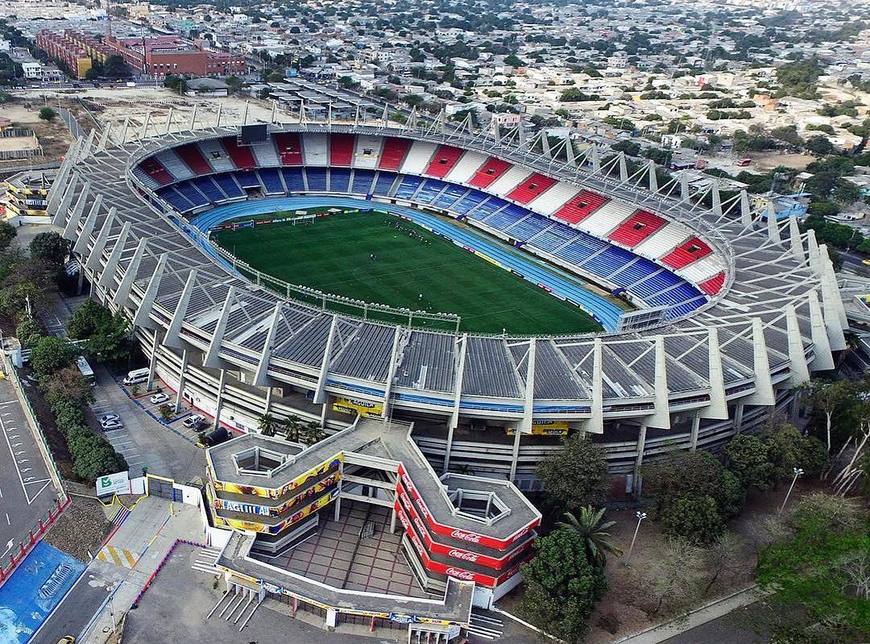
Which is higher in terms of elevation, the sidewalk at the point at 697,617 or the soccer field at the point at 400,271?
the sidewalk at the point at 697,617

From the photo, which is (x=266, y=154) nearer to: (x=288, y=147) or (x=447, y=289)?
(x=288, y=147)

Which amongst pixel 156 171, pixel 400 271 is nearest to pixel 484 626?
pixel 400 271

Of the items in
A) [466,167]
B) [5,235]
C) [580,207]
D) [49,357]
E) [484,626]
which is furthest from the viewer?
[466,167]

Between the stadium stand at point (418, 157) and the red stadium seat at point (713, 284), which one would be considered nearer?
the red stadium seat at point (713, 284)

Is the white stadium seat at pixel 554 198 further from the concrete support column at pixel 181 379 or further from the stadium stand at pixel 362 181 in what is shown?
the concrete support column at pixel 181 379

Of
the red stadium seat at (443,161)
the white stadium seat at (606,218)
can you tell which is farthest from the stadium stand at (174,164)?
the white stadium seat at (606,218)

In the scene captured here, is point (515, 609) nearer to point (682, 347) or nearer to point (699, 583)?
point (699, 583)

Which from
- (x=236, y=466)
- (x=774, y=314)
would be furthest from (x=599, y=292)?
(x=236, y=466)
